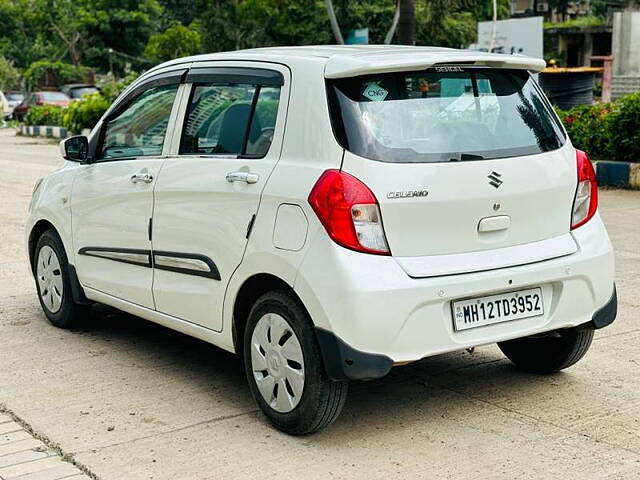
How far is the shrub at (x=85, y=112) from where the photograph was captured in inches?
1002

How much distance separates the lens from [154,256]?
17.2 ft

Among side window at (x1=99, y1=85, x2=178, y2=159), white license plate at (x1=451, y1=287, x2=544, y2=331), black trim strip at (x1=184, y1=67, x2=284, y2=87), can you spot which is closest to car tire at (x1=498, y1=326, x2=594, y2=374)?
white license plate at (x1=451, y1=287, x2=544, y2=331)

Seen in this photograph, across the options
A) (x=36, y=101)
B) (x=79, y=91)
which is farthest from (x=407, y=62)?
(x=79, y=91)

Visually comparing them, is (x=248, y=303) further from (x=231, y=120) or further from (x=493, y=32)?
(x=493, y=32)

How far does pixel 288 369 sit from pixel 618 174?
9106 mm

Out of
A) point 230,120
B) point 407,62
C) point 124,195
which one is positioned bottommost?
point 124,195

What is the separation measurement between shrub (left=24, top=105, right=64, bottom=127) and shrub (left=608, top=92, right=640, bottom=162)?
810 inches

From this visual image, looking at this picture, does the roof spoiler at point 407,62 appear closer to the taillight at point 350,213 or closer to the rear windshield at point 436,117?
the rear windshield at point 436,117

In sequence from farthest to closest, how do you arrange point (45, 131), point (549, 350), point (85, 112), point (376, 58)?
point (45, 131) → point (85, 112) → point (549, 350) → point (376, 58)

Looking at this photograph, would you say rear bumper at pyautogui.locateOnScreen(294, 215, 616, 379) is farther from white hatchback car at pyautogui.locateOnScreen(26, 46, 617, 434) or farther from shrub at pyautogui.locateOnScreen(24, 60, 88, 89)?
shrub at pyautogui.locateOnScreen(24, 60, 88, 89)

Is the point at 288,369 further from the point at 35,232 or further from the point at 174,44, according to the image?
the point at 174,44

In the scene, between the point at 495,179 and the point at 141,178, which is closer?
the point at 495,179

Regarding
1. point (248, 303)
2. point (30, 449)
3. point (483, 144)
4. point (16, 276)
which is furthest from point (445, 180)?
point (16, 276)

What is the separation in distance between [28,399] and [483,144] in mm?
2486
